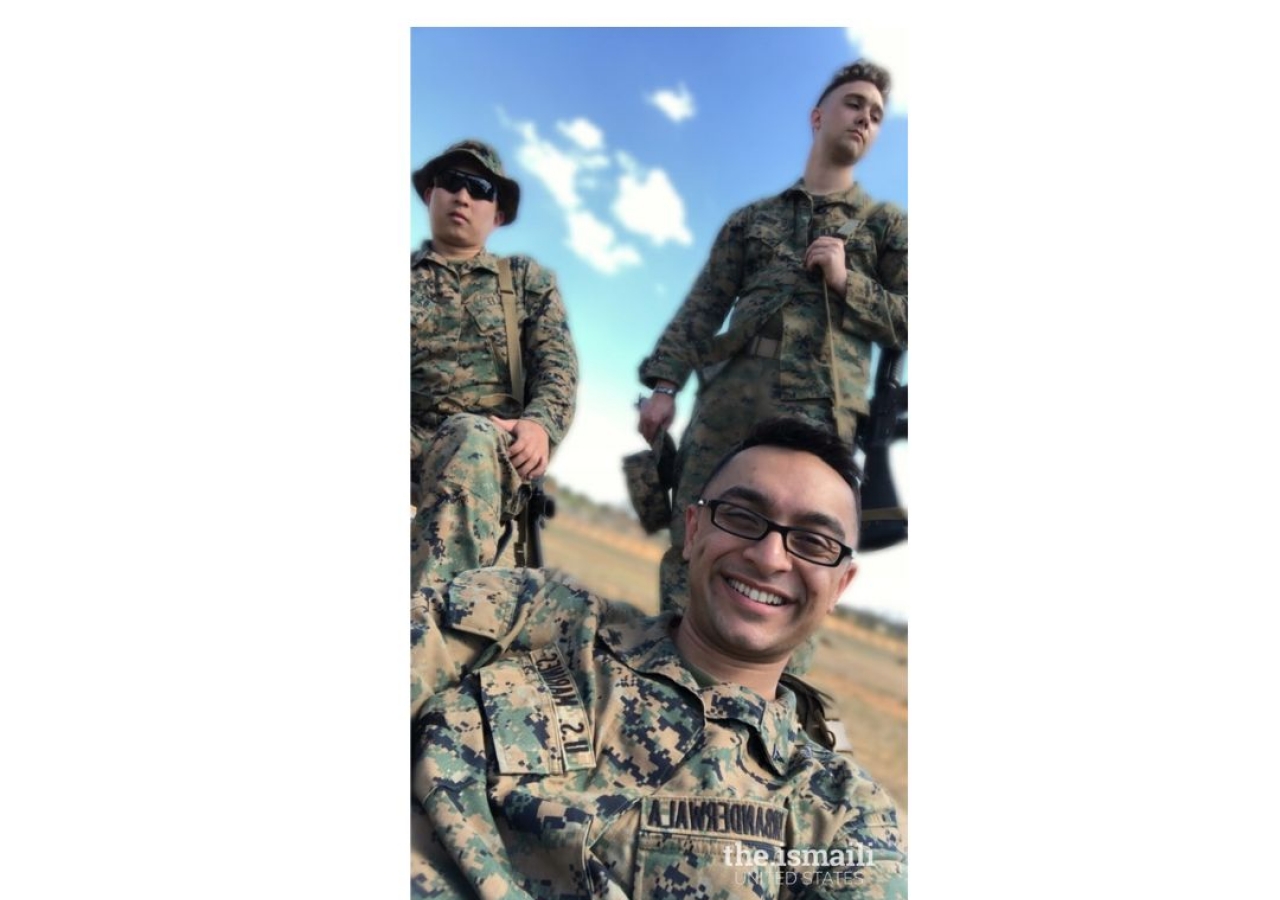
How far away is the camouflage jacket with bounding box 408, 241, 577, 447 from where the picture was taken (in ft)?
9.80

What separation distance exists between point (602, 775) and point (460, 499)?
0.95 m

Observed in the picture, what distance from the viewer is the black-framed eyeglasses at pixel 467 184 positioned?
2.85 meters

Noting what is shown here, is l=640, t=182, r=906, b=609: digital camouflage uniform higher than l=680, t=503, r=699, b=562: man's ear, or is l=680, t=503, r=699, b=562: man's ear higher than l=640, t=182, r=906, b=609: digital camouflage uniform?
l=640, t=182, r=906, b=609: digital camouflage uniform

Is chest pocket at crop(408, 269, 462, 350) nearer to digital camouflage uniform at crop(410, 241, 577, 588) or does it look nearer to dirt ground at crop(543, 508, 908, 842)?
digital camouflage uniform at crop(410, 241, 577, 588)

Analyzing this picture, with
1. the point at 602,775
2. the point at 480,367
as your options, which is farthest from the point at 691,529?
the point at 480,367

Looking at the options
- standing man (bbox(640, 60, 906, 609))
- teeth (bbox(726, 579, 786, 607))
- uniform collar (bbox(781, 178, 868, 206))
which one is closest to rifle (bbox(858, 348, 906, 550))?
standing man (bbox(640, 60, 906, 609))

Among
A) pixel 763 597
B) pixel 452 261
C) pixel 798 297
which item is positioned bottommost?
pixel 763 597

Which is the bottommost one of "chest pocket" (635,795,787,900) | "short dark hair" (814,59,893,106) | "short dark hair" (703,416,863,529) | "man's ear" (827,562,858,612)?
"chest pocket" (635,795,787,900)

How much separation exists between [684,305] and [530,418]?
1.87 feet

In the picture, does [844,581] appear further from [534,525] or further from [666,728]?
[534,525]

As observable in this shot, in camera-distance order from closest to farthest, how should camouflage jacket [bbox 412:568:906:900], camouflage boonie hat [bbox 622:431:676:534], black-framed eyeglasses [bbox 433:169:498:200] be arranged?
camouflage jacket [bbox 412:568:906:900] → black-framed eyeglasses [bbox 433:169:498:200] → camouflage boonie hat [bbox 622:431:676:534]

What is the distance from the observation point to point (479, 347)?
3.05 metres

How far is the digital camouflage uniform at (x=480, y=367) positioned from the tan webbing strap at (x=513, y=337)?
0.5 inches

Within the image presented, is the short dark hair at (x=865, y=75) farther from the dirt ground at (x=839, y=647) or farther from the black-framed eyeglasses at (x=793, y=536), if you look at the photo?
the dirt ground at (x=839, y=647)
